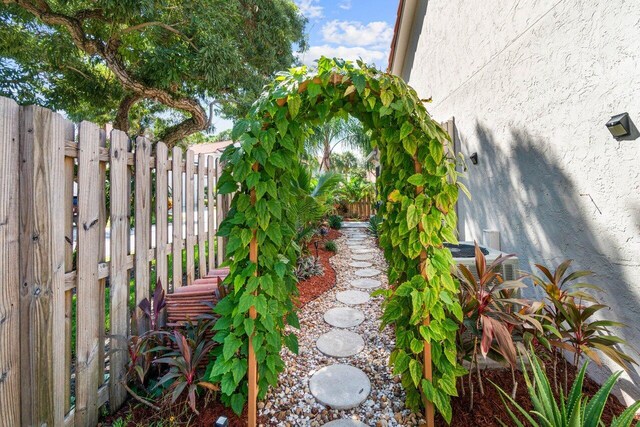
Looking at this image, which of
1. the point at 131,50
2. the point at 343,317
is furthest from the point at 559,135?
the point at 131,50

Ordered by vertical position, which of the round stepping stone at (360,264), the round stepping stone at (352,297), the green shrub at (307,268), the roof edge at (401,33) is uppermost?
the roof edge at (401,33)

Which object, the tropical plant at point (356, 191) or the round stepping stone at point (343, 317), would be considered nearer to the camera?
the round stepping stone at point (343, 317)

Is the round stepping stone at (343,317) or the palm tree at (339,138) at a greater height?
the palm tree at (339,138)

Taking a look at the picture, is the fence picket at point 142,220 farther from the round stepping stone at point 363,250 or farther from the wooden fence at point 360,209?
the wooden fence at point 360,209

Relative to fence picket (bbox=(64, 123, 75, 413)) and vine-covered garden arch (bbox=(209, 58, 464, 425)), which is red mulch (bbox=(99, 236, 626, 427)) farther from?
fence picket (bbox=(64, 123, 75, 413))

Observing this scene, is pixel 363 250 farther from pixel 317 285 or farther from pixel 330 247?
pixel 317 285

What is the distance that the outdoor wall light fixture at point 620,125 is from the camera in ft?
5.83

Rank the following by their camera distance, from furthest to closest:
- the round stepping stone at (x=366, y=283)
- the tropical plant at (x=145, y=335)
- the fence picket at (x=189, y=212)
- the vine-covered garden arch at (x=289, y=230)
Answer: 1. the round stepping stone at (x=366, y=283)
2. the fence picket at (x=189, y=212)
3. the tropical plant at (x=145, y=335)
4. the vine-covered garden arch at (x=289, y=230)

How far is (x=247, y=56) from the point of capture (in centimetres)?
746

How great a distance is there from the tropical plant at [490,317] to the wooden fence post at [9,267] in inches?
92.4

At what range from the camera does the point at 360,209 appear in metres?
12.2

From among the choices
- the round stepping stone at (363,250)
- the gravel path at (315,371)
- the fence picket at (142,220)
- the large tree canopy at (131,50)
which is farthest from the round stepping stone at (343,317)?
the large tree canopy at (131,50)

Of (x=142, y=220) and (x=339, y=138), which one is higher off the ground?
(x=339, y=138)

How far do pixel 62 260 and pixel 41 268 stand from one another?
0.34 ft
